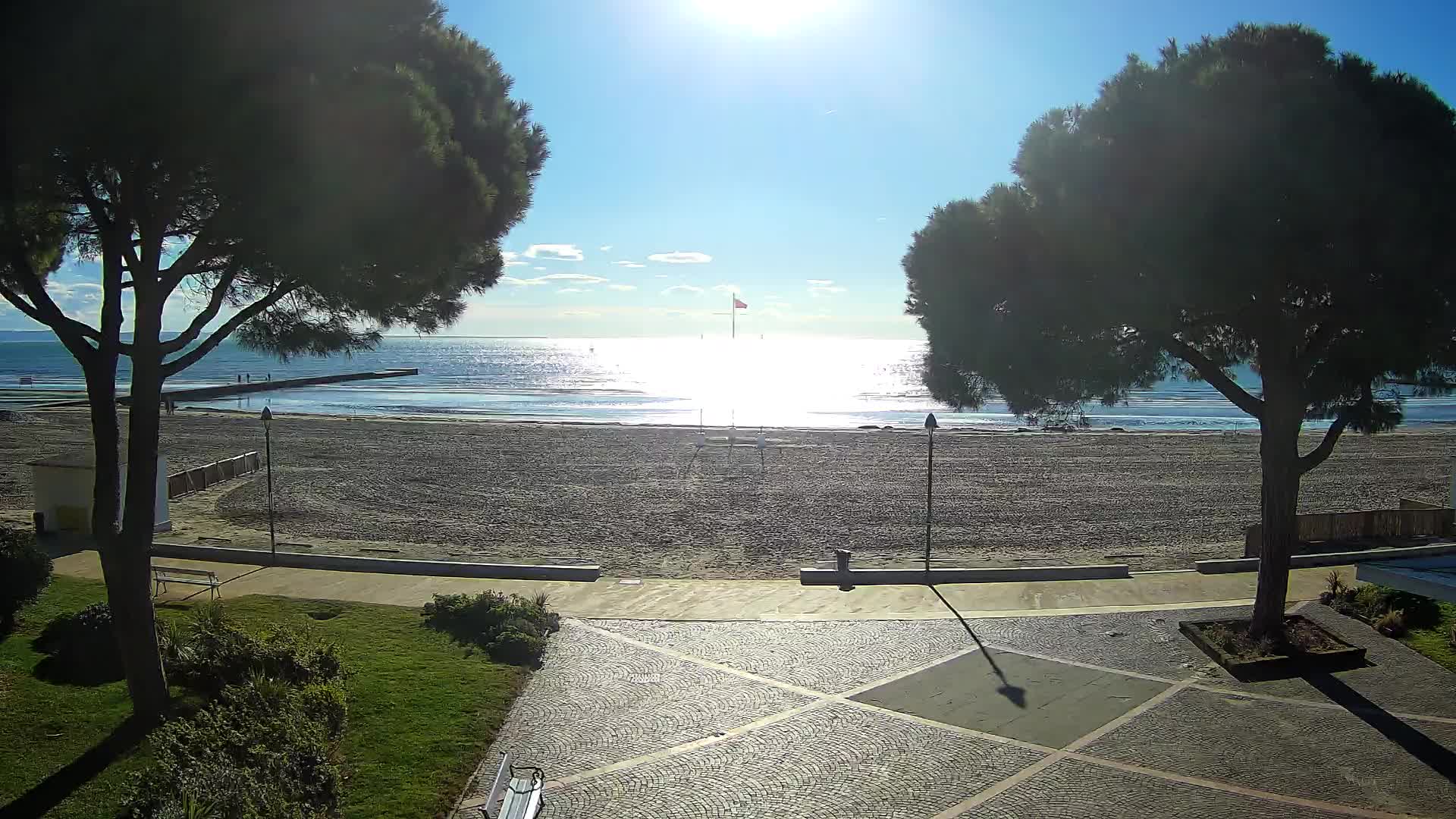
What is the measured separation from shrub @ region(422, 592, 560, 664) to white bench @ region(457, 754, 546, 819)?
12.4 ft

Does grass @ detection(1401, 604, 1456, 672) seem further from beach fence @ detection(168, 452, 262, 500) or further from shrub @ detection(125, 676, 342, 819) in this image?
beach fence @ detection(168, 452, 262, 500)

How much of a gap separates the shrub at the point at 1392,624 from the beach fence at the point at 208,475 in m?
26.0

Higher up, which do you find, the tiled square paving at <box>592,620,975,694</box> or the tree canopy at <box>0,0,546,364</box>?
the tree canopy at <box>0,0,546,364</box>

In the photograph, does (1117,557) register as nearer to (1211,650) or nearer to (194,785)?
(1211,650)

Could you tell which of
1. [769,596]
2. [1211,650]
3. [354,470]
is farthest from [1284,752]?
[354,470]

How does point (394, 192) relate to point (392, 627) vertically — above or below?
above

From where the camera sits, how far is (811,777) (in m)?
7.89

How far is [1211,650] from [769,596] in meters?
6.13

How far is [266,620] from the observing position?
1154cm

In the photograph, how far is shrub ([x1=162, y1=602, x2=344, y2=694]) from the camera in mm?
8641

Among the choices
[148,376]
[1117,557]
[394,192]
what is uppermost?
[394,192]

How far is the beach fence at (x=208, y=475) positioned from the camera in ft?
81.1

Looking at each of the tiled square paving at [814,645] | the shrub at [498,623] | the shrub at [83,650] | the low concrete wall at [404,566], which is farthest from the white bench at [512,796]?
the low concrete wall at [404,566]

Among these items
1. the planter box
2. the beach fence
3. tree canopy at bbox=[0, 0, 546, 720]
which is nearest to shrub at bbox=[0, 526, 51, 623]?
tree canopy at bbox=[0, 0, 546, 720]
